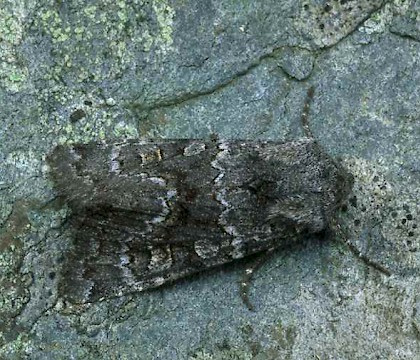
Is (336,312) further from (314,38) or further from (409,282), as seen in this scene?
(314,38)

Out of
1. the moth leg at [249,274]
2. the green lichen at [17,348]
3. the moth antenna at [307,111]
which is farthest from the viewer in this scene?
the moth antenna at [307,111]

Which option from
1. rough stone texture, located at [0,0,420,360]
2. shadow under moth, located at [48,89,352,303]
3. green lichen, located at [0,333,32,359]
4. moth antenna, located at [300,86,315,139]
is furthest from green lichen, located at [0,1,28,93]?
moth antenna, located at [300,86,315,139]

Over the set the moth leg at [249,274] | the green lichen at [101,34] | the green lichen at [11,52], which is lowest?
the moth leg at [249,274]

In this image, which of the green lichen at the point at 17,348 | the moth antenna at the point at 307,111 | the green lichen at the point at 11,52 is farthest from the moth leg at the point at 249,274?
the green lichen at the point at 11,52

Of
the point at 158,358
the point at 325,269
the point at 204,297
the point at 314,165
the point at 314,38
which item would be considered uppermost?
the point at 314,38

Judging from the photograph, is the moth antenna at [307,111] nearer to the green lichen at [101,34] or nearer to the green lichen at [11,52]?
the green lichen at [101,34]

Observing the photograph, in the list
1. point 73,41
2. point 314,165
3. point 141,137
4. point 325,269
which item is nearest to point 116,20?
point 73,41

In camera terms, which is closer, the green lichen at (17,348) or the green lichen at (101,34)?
the green lichen at (17,348)

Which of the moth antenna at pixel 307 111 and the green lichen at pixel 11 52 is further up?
the moth antenna at pixel 307 111

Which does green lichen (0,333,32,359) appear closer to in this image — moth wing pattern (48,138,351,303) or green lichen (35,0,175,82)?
moth wing pattern (48,138,351,303)
